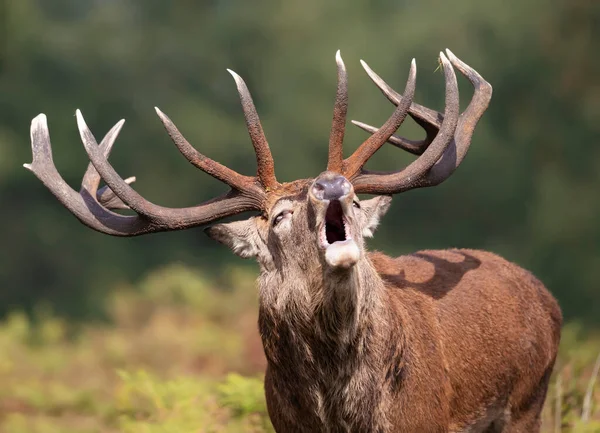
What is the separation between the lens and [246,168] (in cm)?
1558

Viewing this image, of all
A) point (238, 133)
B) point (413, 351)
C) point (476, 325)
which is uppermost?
point (238, 133)

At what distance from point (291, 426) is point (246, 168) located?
34.0 feet

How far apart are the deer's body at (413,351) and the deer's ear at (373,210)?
8.4 inches

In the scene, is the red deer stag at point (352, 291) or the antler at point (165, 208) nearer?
the red deer stag at point (352, 291)

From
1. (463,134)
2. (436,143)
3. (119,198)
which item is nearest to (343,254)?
(436,143)

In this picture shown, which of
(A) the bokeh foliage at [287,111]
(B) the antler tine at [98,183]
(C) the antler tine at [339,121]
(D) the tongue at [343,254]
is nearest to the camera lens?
(D) the tongue at [343,254]

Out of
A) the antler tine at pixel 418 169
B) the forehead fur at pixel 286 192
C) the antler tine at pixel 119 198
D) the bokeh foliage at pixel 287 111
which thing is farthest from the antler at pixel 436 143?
the bokeh foliage at pixel 287 111

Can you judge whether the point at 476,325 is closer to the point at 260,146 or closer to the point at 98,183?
the point at 260,146

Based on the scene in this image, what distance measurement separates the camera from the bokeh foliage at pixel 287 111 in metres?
15.6

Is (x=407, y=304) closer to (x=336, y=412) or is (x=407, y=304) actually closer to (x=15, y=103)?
(x=336, y=412)

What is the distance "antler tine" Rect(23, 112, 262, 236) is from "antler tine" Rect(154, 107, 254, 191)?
0.20 feet

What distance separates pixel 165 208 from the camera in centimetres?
562

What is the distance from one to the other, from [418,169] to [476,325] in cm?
109

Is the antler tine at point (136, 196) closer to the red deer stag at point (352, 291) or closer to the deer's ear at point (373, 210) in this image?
the red deer stag at point (352, 291)
